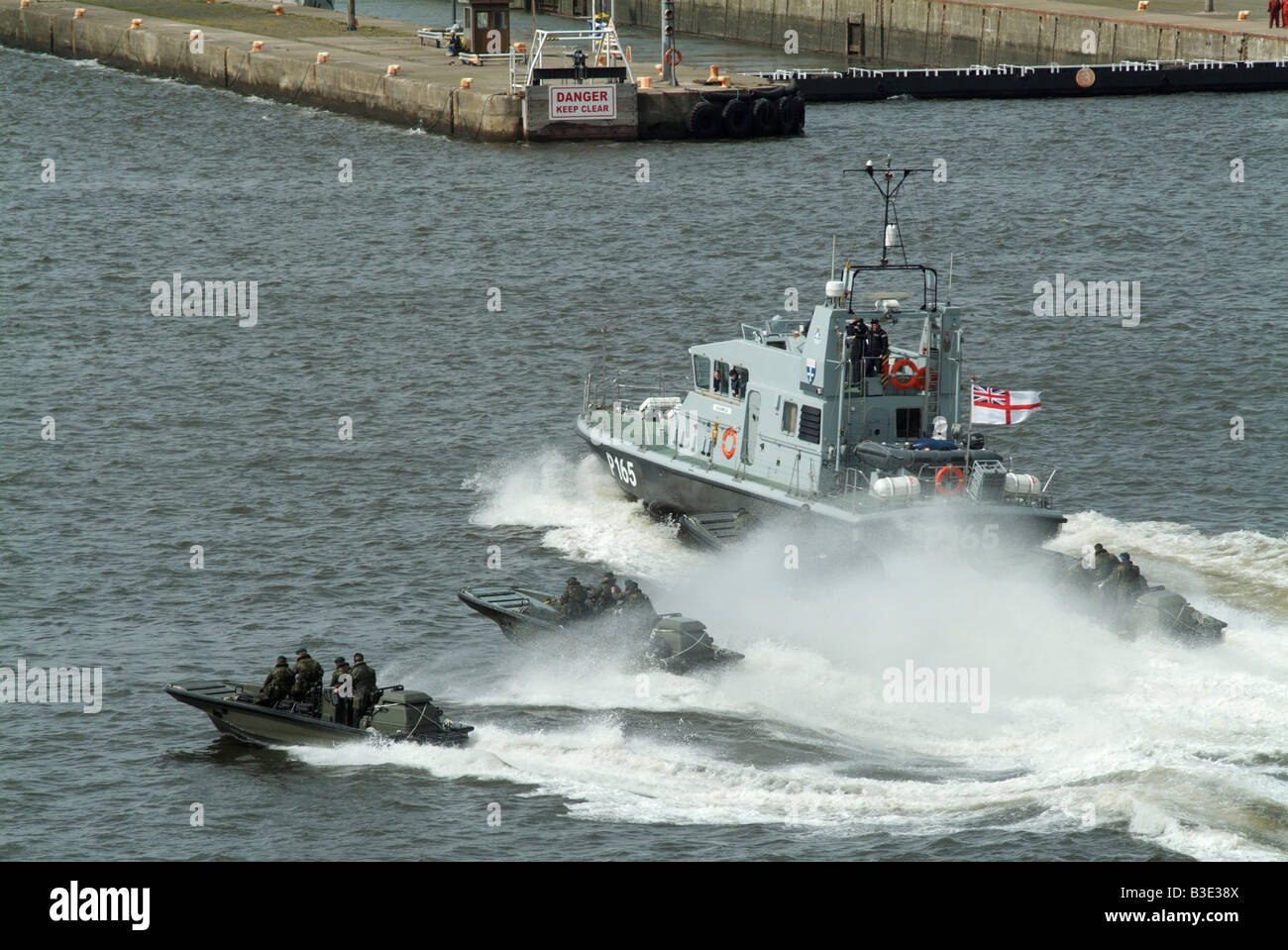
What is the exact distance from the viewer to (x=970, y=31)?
98.3m

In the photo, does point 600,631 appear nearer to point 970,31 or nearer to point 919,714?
point 919,714

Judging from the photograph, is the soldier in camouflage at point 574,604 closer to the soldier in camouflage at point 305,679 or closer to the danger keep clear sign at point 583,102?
Answer: the soldier in camouflage at point 305,679

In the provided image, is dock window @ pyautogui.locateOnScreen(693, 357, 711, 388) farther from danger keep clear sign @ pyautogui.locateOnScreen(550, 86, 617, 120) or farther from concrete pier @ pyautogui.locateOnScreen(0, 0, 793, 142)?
concrete pier @ pyautogui.locateOnScreen(0, 0, 793, 142)

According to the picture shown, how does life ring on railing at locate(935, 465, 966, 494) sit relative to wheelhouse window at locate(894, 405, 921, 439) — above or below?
below

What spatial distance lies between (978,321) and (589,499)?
17599 millimetres

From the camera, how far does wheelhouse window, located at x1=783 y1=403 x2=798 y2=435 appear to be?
114 feet

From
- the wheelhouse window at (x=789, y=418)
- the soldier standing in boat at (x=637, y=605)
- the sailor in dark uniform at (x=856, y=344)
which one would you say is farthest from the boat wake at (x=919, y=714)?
the sailor in dark uniform at (x=856, y=344)

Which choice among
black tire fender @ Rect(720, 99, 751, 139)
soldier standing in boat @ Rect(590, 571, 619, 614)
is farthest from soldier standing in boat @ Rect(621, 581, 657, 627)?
black tire fender @ Rect(720, 99, 751, 139)

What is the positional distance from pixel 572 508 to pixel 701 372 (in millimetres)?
4145

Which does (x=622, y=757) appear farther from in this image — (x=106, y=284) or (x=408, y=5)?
(x=408, y=5)

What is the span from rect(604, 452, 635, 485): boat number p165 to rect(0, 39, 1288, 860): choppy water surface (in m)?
0.71

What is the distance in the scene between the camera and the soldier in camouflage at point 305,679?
27375 mm

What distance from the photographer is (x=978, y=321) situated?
172 ft
